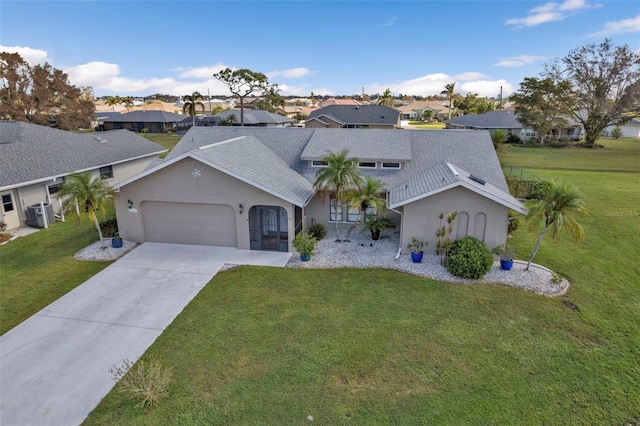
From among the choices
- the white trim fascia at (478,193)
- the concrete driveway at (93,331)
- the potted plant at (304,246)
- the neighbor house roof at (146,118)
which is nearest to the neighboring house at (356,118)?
the neighbor house roof at (146,118)

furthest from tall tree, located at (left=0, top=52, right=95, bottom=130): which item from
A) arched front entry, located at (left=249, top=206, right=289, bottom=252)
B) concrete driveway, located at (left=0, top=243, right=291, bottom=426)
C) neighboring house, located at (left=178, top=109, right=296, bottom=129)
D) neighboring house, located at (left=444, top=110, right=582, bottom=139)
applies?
neighboring house, located at (left=444, top=110, right=582, bottom=139)

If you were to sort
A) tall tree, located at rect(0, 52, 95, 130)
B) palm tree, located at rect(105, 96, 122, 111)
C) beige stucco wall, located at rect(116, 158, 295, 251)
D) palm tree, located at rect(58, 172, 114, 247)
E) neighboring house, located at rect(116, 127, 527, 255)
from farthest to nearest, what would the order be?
palm tree, located at rect(105, 96, 122, 111) < tall tree, located at rect(0, 52, 95, 130) < beige stucco wall, located at rect(116, 158, 295, 251) < palm tree, located at rect(58, 172, 114, 247) < neighboring house, located at rect(116, 127, 527, 255)

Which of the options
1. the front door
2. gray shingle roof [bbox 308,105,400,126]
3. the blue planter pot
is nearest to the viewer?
the blue planter pot

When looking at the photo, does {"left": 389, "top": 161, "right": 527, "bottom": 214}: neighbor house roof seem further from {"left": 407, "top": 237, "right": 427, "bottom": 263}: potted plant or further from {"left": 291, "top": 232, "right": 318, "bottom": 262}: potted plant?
{"left": 291, "top": 232, "right": 318, "bottom": 262}: potted plant

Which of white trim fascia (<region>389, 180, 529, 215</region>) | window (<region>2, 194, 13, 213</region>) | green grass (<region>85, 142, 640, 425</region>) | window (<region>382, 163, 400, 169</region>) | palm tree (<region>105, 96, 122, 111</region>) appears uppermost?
palm tree (<region>105, 96, 122, 111</region>)

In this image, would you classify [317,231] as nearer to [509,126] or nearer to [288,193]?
[288,193]

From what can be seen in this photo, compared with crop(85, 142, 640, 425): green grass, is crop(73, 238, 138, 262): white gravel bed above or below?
above

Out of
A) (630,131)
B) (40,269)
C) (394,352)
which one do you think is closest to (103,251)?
(40,269)

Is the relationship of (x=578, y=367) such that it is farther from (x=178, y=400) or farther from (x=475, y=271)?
(x=178, y=400)
